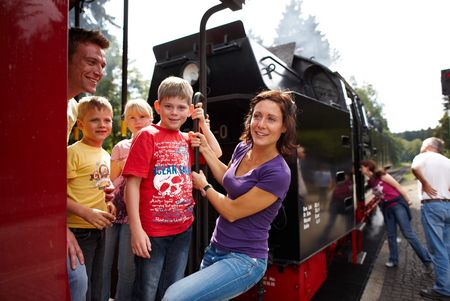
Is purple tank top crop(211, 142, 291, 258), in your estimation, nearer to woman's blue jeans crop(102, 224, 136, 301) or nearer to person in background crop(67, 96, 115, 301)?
person in background crop(67, 96, 115, 301)

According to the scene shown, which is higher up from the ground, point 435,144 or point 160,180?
point 435,144

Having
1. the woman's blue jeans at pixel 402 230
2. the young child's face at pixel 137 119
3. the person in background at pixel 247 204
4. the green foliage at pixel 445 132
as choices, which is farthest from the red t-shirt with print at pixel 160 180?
the green foliage at pixel 445 132

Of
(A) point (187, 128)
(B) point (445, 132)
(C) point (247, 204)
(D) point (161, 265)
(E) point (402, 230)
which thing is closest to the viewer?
(C) point (247, 204)

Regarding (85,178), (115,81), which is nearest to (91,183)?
(85,178)

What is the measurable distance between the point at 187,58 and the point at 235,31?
0.61 metres

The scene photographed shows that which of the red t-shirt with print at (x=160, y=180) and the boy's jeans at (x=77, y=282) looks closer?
the boy's jeans at (x=77, y=282)

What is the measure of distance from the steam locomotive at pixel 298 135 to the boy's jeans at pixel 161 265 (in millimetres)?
880

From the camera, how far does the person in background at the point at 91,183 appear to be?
1.46 m

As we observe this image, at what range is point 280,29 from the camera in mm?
45344

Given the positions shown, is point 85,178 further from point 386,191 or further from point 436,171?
point 386,191

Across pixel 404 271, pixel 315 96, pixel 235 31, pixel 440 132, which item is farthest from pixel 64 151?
pixel 440 132

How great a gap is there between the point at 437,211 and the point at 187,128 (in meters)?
3.05

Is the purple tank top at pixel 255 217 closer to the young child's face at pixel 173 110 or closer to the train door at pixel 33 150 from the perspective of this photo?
the young child's face at pixel 173 110

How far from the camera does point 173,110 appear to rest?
1513 millimetres
